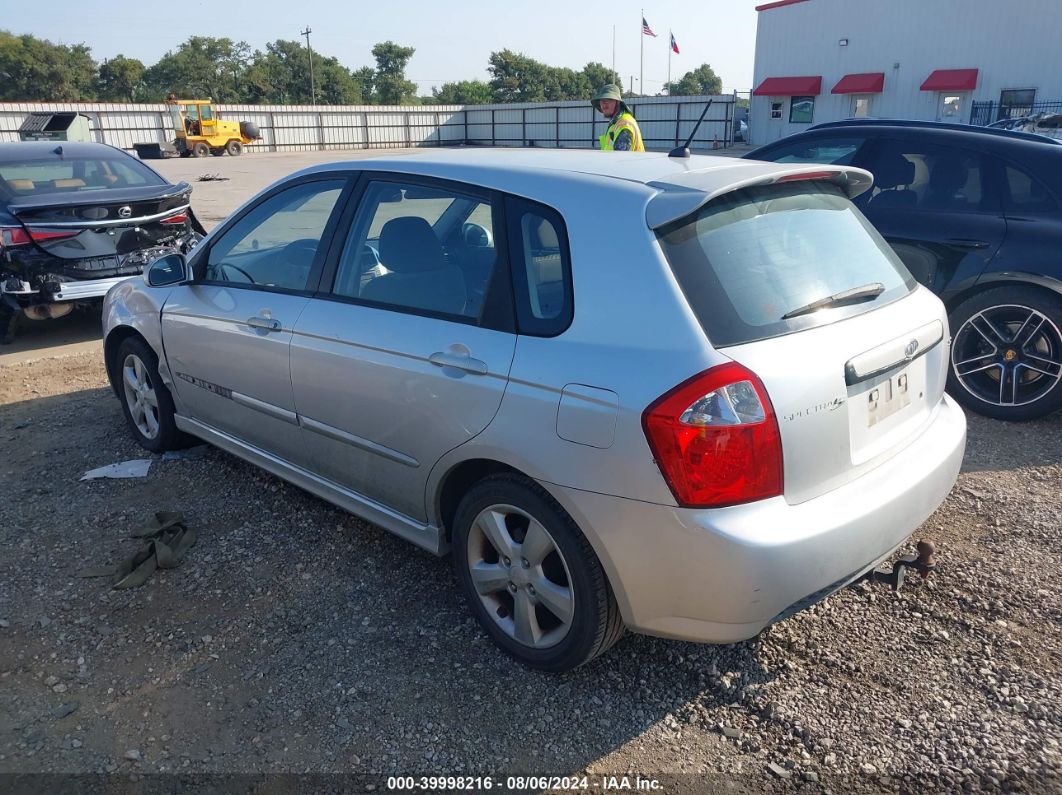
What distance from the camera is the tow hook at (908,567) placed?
122 inches

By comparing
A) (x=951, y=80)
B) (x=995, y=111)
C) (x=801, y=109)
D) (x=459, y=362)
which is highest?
(x=951, y=80)

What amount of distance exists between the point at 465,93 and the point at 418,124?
4495cm

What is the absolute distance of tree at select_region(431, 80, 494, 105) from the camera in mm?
89125

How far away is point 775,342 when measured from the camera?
2.44 meters

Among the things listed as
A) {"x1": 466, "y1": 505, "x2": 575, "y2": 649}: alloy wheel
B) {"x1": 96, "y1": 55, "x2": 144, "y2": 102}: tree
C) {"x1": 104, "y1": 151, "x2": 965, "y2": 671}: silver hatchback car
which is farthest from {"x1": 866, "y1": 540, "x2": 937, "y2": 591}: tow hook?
{"x1": 96, "y1": 55, "x2": 144, "y2": 102}: tree

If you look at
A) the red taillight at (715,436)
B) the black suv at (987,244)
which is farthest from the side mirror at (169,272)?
the black suv at (987,244)

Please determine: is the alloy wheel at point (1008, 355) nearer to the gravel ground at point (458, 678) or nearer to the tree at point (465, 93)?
the gravel ground at point (458, 678)

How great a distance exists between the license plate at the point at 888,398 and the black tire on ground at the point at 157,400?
12.1 ft

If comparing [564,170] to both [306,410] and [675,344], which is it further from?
[306,410]

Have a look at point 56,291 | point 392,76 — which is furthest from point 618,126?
point 392,76

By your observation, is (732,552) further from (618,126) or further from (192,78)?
(192,78)

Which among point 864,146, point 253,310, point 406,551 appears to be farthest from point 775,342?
point 864,146

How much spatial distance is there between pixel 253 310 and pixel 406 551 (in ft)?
4.27

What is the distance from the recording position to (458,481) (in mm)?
3055
